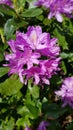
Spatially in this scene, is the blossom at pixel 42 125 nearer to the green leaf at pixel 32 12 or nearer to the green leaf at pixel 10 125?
the green leaf at pixel 10 125

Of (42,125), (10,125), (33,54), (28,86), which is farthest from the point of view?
(10,125)

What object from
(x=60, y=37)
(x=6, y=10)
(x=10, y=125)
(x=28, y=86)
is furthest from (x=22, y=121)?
(x=6, y=10)

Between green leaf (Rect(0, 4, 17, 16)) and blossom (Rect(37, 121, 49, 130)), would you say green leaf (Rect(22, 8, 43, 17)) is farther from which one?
blossom (Rect(37, 121, 49, 130))

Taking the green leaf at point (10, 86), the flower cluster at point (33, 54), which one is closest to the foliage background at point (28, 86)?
the green leaf at point (10, 86)

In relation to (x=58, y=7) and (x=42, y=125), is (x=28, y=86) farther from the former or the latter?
(x=58, y=7)

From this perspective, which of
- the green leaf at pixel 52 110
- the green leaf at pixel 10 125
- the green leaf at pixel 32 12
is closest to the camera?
the green leaf at pixel 52 110

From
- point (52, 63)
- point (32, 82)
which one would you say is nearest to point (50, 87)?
point (32, 82)
